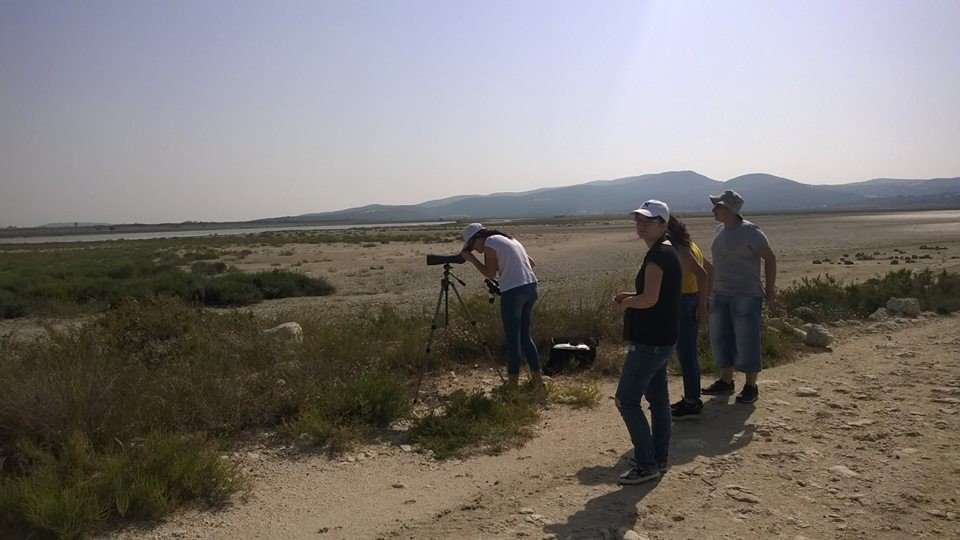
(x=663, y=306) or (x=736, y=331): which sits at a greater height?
(x=663, y=306)

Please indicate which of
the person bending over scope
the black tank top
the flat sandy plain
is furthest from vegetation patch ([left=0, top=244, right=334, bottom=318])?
the black tank top

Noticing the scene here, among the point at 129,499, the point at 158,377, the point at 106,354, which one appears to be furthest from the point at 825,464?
the point at 106,354

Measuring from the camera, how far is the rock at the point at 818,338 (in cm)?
824

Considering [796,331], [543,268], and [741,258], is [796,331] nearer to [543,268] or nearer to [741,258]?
[741,258]

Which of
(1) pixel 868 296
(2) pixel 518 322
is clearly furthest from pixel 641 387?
(1) pixel 868 296

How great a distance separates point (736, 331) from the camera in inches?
229

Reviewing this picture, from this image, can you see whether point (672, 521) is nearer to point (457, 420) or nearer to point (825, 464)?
point (825, 464)

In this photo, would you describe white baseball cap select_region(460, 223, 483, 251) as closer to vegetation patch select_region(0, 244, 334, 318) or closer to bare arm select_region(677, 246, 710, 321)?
bare arm select_region(677, 246, 710, 321)

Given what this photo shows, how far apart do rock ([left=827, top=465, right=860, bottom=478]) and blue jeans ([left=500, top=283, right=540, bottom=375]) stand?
2.66 metres

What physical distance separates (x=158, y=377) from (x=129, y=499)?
201cm

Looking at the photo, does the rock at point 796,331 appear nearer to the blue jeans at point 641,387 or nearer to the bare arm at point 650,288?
the blue jeans at point 641,387

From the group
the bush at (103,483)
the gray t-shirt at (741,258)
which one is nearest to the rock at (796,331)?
the gray t-shirt at (741,258)

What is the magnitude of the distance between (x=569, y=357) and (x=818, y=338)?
3.54 m

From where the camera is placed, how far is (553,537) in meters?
3.51
